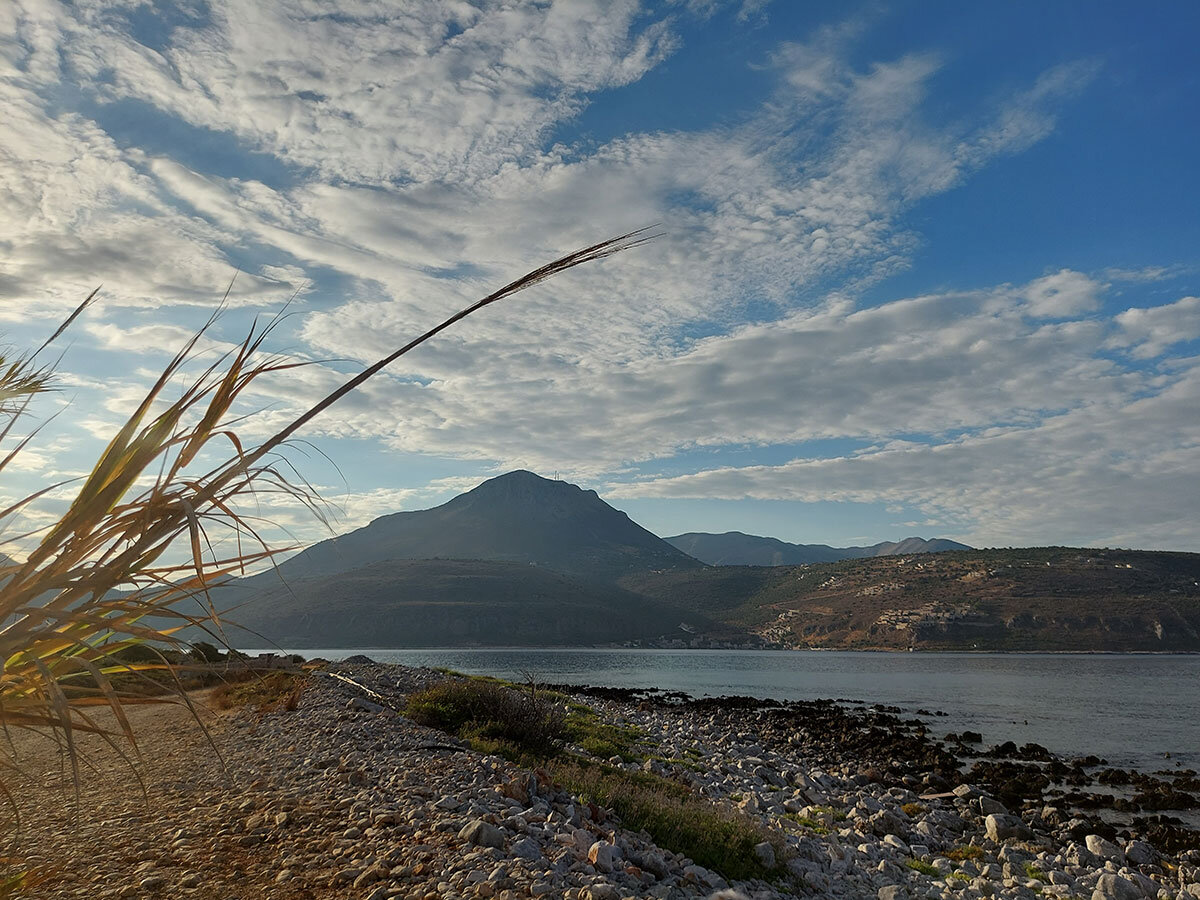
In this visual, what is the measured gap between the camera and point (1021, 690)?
54.0 m

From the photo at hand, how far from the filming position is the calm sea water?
31906 millimetres

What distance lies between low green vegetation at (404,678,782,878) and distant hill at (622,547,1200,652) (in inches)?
4327

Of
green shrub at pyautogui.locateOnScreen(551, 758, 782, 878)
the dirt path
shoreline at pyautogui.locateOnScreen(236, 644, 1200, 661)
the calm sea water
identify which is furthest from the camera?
shoreline at pyautogui.locateOnScreen(236, 644, 1200, 661)

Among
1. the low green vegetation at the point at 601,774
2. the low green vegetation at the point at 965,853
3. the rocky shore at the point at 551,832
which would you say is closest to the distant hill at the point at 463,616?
the rocky shore at the point at 551,832

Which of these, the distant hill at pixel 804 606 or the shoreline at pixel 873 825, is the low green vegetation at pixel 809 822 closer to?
the shoreline at pixel 873 825

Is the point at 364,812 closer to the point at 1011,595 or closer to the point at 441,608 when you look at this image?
the point at 1011,595

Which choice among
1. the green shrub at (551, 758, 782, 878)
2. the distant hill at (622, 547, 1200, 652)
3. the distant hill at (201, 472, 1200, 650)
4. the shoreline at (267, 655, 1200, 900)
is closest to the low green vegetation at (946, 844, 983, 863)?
the shoreline at (267, 655, 1200, 900)

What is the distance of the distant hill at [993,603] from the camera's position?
108m

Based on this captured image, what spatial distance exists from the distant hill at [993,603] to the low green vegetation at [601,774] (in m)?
110

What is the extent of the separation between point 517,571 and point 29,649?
19625cm

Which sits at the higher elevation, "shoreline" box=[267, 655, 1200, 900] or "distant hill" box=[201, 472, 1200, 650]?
"distant hill" box=[201, 472, 1200, 650]

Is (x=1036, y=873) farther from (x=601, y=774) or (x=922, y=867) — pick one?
(x=601, y=774)

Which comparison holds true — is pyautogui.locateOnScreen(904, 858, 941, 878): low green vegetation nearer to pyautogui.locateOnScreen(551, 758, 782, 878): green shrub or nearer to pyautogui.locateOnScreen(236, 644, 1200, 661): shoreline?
pyautogui.locateOnScreen(551, 758, 782, 878): green shrub

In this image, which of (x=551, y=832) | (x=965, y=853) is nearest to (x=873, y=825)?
(x=965, y=853)
